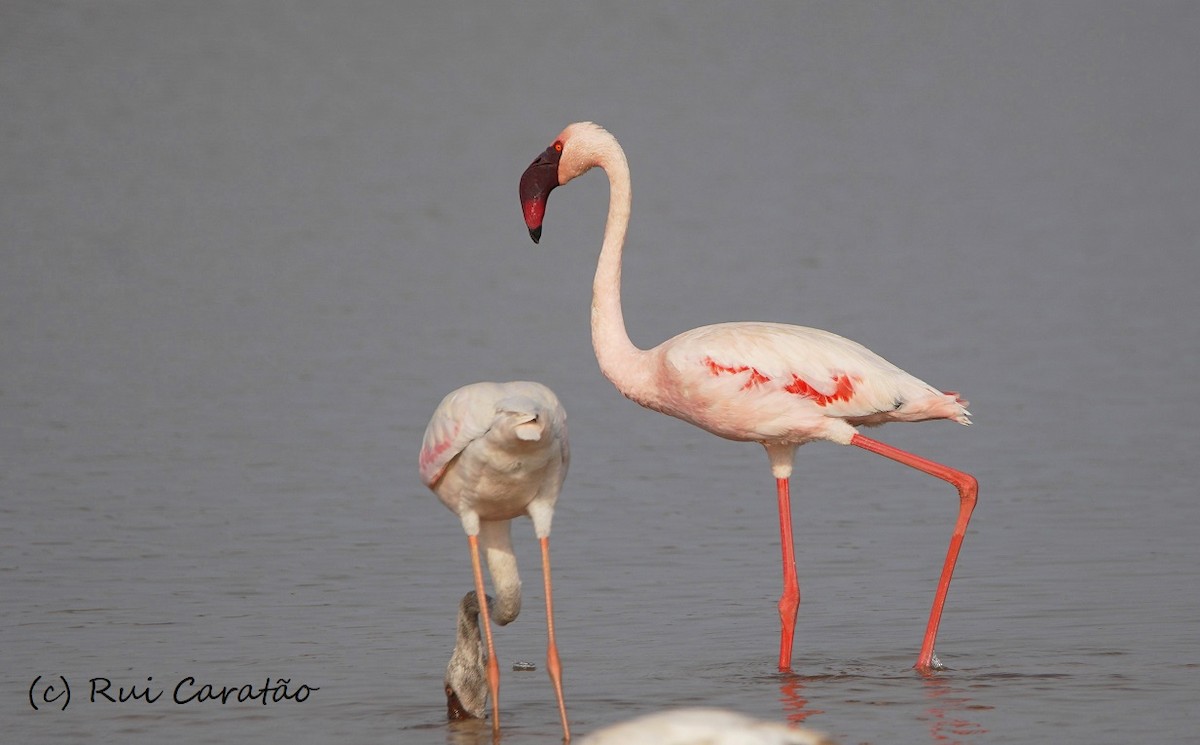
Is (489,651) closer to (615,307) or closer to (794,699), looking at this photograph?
(794,699)

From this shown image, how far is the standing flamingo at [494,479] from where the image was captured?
22.6 ft

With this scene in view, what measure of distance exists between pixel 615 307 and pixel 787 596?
159cm

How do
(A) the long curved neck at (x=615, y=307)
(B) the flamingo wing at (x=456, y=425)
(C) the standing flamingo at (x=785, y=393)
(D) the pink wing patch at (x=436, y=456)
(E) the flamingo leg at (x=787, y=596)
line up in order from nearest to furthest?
1. (B) the flamingo wing at (x=456, y=425)
2. (D) the pink wing patch at (x=436, y=456)
3. (E) the flamingo leg at (x=787, y=596)
4. (C) the standing flamingo at (x=785, y=393)
5. (A) the long curved neck at (x=615, y=307)

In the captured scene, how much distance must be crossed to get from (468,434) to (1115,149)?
27234mm

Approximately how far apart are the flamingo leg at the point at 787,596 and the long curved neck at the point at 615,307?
0.83 meters

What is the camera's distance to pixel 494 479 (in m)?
7.16

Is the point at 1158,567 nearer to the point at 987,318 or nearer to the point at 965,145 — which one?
the point at 987,318

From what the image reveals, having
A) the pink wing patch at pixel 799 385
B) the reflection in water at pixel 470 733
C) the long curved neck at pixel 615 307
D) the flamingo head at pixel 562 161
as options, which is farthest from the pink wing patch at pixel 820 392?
the reflection in water at pixel 470 733

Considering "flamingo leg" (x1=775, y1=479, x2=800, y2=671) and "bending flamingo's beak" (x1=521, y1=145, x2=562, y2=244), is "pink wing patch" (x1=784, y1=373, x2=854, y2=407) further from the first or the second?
"bending flamingo's beak" (x1=521, y1=145, x2=562, y2=244)

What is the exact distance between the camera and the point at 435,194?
29.9 m

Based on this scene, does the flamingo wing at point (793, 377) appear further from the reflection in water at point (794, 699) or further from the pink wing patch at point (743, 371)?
the reflection in water at point (794, 699)

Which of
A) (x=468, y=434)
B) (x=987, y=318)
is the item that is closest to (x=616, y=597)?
(x=468, y=434)

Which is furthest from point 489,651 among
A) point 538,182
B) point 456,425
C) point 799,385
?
point 538,182

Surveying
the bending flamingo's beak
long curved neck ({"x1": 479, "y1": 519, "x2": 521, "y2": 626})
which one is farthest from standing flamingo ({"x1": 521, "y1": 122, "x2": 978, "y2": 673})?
long curved neck ({"x1": 479, "y1": 519, "x2": 521, "y2": 626})
